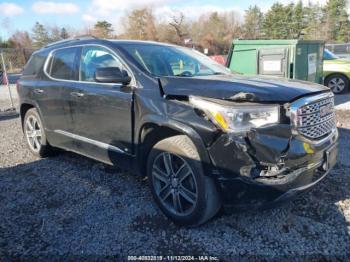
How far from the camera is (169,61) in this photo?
385 centimetres

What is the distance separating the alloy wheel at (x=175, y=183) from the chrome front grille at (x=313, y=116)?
100 cm

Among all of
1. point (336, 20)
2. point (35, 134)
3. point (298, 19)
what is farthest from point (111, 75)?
point (298, 19)

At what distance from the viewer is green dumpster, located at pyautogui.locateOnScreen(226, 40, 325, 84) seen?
6.74 meters

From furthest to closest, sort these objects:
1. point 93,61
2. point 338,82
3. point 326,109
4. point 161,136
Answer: point 338,82 → point 93,61 → point 161,136 → point 326,109

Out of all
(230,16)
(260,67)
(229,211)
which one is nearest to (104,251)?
(229,211)

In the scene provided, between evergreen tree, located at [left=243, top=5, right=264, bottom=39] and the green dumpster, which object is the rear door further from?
evergreen tree, located at [left=243, top=5, right=264, bottom=39]

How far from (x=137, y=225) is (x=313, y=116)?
1903 millimetres

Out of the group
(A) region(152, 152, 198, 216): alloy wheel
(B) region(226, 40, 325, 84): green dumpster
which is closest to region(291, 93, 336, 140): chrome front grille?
(A) region(152, 152, 198, 216): alloy wheel

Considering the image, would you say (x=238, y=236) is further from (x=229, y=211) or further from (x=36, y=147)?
(x=36, y=147)

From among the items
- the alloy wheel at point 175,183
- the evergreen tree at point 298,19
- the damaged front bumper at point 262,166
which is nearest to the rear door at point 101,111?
the alloy wheel at point 175,183

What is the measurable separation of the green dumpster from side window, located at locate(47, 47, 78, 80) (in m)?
3.39

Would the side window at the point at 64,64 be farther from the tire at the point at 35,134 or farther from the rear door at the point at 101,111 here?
the tire at the point at 35,134

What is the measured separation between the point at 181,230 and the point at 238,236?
525 mm

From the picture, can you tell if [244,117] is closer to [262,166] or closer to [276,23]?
[262,166]
